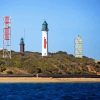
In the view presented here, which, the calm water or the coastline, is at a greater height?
the coastline

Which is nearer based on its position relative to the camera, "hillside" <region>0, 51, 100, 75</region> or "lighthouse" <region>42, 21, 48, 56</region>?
"hillside" <region>0, 51, 100, 75</region>

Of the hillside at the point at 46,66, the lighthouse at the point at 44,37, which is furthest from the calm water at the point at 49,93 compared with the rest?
the lighthouse at the point at 44,37

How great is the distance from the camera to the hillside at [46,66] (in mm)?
165125

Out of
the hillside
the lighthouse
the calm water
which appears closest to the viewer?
the calm water

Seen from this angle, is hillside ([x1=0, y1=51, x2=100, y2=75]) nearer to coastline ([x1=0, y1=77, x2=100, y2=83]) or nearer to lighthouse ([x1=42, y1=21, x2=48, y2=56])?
lighthouse ([x1=42, y1=21, x2=48, y2=56])

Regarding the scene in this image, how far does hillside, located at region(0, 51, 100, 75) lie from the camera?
165125 millimetres

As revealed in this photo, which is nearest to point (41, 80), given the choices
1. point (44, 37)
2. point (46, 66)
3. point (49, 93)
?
point (46, 66)

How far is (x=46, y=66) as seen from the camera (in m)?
176

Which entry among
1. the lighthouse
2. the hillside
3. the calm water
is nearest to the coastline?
the hillside

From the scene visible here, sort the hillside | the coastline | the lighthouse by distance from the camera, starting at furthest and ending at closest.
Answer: the lighthouse
the hillside
the coastline

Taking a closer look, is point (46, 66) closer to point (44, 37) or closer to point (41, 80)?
point (44, 37)

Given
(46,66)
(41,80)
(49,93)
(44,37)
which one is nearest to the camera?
(49,93)

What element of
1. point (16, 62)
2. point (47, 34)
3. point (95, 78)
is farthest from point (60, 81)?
point (47, 34)

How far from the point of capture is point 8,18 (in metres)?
171
